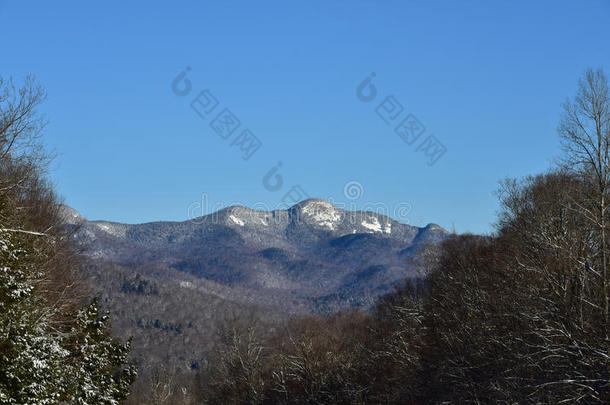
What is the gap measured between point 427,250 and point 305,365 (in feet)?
65.3

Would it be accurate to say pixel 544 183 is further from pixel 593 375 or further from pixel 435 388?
pixel 593 375

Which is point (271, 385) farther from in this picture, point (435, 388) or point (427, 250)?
point (435, 388)

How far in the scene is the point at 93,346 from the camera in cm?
3722

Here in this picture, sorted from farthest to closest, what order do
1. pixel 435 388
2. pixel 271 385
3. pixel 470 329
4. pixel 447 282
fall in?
pixel 271 385 → pixel 447 282 → pixel 435 388 → pixel 470 329

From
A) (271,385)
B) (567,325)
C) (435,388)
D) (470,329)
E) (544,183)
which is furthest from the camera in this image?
(271,385)

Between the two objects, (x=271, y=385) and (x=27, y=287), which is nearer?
(x=27, y=287)

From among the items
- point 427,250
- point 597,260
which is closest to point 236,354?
point 427,250

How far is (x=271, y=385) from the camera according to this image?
7081 cm

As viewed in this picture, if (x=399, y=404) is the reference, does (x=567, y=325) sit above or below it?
above

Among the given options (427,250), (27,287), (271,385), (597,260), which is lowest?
(271,385)

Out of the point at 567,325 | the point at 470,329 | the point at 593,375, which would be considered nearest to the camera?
the point at 593,375

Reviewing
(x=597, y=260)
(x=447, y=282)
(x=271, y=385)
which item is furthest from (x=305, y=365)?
(x=597, y=260)

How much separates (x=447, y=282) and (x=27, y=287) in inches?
1485

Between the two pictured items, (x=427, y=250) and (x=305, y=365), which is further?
(x=427, y=250)
